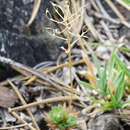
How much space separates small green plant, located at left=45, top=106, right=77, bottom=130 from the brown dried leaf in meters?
0.28

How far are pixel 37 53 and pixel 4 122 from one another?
22.2 inches

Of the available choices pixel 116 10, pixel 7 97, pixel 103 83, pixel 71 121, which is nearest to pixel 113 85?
pixel 103 83

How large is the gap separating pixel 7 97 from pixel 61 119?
38cm

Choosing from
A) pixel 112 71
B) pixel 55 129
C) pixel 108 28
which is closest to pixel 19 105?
pixel 55 129

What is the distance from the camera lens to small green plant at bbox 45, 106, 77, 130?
140 cm

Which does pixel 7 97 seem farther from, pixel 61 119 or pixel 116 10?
pixel 116 10

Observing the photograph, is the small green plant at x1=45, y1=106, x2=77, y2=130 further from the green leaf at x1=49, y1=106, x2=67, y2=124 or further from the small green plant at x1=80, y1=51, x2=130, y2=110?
the small green plant at x1=80, y1=51, x2=130, y2=110

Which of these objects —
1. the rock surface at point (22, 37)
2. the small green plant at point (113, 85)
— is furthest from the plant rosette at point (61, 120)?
the rock surface at point (22, 37)

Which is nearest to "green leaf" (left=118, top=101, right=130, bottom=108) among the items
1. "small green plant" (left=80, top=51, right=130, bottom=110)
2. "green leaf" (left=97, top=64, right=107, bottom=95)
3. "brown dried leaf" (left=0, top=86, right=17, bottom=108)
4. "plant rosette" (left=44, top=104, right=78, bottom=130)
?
"small green plant" (left=80, top=51, right=130, bottom=110)

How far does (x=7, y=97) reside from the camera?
62.2 inches

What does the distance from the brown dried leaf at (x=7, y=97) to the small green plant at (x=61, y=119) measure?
277mm

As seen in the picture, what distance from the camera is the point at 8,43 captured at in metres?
1.72

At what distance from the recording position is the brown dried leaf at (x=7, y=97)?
1.55 meters

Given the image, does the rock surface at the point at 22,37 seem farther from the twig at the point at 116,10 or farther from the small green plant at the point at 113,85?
the twig at the point at 116,10
